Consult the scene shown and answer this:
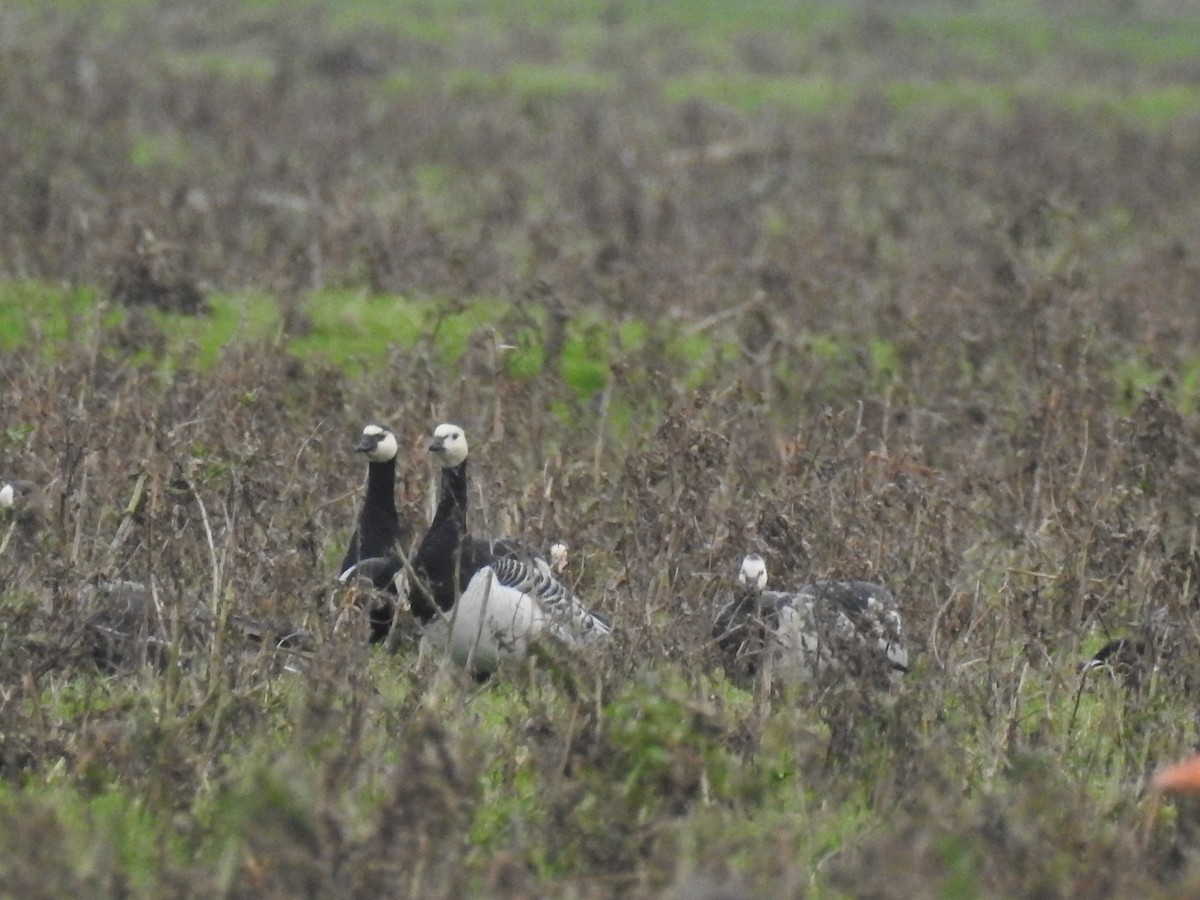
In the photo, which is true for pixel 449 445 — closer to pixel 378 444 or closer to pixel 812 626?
pixel 378 444

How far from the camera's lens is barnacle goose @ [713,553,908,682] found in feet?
20.2

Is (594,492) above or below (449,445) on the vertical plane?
below

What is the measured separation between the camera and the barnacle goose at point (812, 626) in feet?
20.2

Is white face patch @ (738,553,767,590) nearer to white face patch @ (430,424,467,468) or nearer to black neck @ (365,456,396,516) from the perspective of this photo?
white face patch @ (430,424,467,468)

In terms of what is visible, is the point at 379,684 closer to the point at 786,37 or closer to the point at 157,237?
the point at 157,237

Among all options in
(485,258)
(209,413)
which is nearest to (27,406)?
(209,413)

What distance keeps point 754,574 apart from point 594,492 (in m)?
1.40

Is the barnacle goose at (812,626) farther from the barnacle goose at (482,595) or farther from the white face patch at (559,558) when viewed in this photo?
the white face patch at (559,558)

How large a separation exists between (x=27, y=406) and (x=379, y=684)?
2.45 meters

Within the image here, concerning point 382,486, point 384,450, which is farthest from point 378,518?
point 384,450

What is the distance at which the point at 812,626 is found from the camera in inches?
253

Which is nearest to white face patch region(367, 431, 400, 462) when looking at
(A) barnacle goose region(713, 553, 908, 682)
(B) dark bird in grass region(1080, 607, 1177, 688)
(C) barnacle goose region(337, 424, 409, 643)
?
(C) barnacle goose region(337, 424, 409, 643)

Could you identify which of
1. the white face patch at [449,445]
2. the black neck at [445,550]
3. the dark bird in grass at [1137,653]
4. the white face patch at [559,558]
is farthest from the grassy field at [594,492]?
the white face patch at [449,445]

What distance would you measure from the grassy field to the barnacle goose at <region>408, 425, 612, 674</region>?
0.20 m
